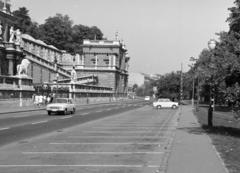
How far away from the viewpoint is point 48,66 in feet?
288

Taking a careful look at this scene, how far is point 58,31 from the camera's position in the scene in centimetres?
13475

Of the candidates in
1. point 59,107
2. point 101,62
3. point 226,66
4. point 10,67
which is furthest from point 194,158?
point 101,62

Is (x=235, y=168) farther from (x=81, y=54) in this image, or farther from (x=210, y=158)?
(x=81, y=54)

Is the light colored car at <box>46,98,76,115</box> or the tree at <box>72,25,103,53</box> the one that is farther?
the tree at <box>72,25,103,53</box>

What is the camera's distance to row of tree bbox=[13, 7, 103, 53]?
12725cm

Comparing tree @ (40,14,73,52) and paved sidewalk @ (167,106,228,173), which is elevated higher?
tree @ (40,14,73,52)

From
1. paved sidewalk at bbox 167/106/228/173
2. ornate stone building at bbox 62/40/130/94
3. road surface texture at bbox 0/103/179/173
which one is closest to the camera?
paved sidewalk at bbox 167/106/228/173

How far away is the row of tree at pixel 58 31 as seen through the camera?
5010 inches

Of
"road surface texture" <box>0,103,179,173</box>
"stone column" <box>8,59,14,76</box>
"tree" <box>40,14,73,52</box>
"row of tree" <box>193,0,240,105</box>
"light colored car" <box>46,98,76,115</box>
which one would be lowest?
"road surface texture" <box>0,103,179,173</box>

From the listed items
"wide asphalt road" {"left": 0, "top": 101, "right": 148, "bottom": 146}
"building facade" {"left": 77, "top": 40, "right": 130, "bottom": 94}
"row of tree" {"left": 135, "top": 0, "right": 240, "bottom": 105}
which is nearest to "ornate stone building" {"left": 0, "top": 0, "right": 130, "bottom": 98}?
"building facade" {"left": 77, "top": 40, "right": 130, "bottom": 94}

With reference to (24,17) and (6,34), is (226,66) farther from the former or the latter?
(24,17)

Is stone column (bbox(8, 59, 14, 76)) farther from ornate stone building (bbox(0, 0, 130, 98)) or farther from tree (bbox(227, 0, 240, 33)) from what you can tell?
tree (bbox(227, 0, 240, 33))

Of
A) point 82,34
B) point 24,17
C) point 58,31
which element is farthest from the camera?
point 82,34

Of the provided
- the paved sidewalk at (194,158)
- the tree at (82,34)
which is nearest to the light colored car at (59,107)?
the paved sidewalk at (194,158)
